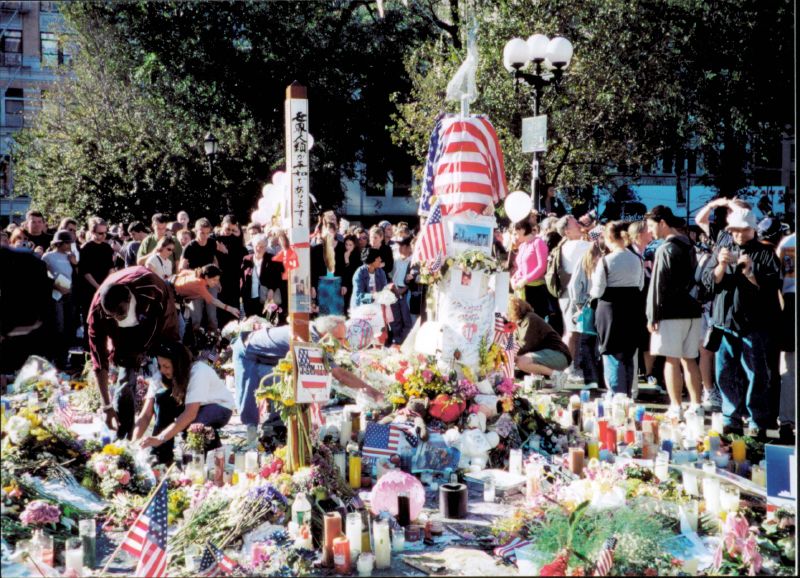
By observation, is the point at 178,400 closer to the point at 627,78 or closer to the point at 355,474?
the point at 355,474

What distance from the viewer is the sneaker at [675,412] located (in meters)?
7.45

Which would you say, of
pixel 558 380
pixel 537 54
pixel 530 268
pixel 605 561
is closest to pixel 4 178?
pixel 537 54

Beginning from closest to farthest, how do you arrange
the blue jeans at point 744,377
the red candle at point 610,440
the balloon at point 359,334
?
the red candle at point 610,440, the blue jeans at point 744,377, the balloon at point 359,334

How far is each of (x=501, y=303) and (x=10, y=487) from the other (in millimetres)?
4053

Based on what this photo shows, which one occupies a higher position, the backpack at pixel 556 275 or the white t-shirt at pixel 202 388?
the backpack at pixel 556 275

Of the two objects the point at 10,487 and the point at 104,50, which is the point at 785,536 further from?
the point at 104,50

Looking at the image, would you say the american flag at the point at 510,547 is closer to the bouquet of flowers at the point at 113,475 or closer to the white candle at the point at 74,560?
the white candle at the point at 74,560

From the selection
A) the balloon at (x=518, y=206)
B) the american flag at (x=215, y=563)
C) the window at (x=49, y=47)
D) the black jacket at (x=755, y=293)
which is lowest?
the american flag at (x=215, y=563)

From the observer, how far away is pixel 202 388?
244 inches

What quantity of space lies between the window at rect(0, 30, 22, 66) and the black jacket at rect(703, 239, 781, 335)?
114 ft

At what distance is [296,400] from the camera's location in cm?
551

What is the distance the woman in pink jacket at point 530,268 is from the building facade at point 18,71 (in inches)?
1135

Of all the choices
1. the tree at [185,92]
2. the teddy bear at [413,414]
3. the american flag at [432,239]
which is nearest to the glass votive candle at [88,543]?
the teddy bear at [413,414]

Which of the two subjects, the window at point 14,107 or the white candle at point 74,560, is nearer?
the white candle at point 74,560
